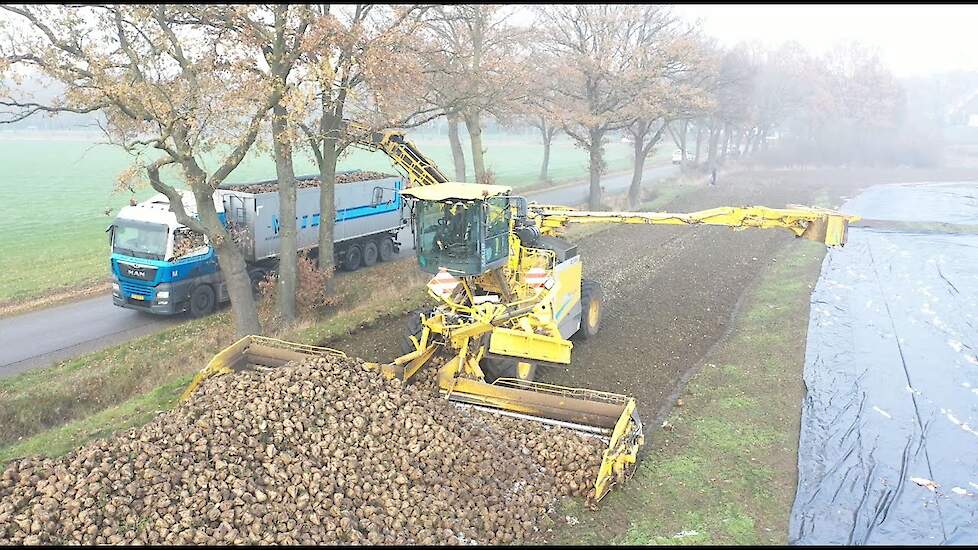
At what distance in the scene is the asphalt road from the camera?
15204 mm

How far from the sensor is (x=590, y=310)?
619 inches

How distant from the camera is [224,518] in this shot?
7973mm

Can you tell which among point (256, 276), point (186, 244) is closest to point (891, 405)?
point (256, 276)

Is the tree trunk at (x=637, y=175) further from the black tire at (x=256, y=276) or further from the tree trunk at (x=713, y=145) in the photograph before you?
the black tire at (x=256, y=276)

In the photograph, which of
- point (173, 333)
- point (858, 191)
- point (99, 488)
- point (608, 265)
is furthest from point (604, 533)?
point (858, 191)

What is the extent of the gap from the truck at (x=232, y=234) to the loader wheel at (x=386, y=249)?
0.03m

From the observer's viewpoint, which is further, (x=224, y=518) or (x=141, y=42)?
(x=141, y=42)

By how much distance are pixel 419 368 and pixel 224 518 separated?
4.59 meters

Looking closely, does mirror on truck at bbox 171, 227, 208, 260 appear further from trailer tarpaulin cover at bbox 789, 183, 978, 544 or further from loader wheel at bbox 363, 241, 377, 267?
trailer tarpaulin cover at bbox 789, 183, 978, 544

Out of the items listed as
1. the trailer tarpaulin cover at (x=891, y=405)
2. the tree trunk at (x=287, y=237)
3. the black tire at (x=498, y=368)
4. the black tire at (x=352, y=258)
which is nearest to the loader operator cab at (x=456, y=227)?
the black tire at (x=498, y=368)

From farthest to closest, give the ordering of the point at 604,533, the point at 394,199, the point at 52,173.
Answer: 1. the point at 52,173
2. the point at 394,199
3. the point at 604,533

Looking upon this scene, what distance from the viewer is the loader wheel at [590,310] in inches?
616

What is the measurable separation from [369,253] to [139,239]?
7566mm

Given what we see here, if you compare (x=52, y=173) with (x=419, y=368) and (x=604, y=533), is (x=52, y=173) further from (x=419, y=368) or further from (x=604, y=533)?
(x=604, y=533)
